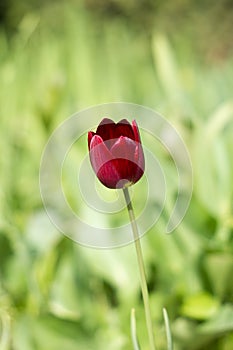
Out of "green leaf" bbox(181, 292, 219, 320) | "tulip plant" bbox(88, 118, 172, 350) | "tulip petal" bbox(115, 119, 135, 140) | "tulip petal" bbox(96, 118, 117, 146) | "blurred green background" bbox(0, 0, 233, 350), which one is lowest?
"tulip plant" bbox(88, 118, 172, 350)

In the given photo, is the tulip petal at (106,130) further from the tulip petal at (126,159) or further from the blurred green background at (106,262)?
the blurred green background at (106,262)

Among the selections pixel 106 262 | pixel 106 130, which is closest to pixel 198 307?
pixel 106 262

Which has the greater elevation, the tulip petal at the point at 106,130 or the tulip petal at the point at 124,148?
the tulip petal at the point at 106,130

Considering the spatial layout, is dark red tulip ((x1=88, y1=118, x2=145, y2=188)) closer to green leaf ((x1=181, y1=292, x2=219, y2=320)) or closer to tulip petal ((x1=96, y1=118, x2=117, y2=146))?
tulip petal ((x1=96, y1=118, x2=117, y2=146))

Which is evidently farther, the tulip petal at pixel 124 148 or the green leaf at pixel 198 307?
the green leaf at pixel 198 307

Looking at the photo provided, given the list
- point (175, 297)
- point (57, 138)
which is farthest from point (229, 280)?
point (57, 138)

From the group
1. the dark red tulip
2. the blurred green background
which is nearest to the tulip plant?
the dark red tulip

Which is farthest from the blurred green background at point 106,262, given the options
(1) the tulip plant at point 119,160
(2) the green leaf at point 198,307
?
(1) the tulip plant at point 119,160

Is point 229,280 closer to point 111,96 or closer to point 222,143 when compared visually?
point 222,143

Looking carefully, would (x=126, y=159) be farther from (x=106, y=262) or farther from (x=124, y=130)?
(x=106, y=262)
